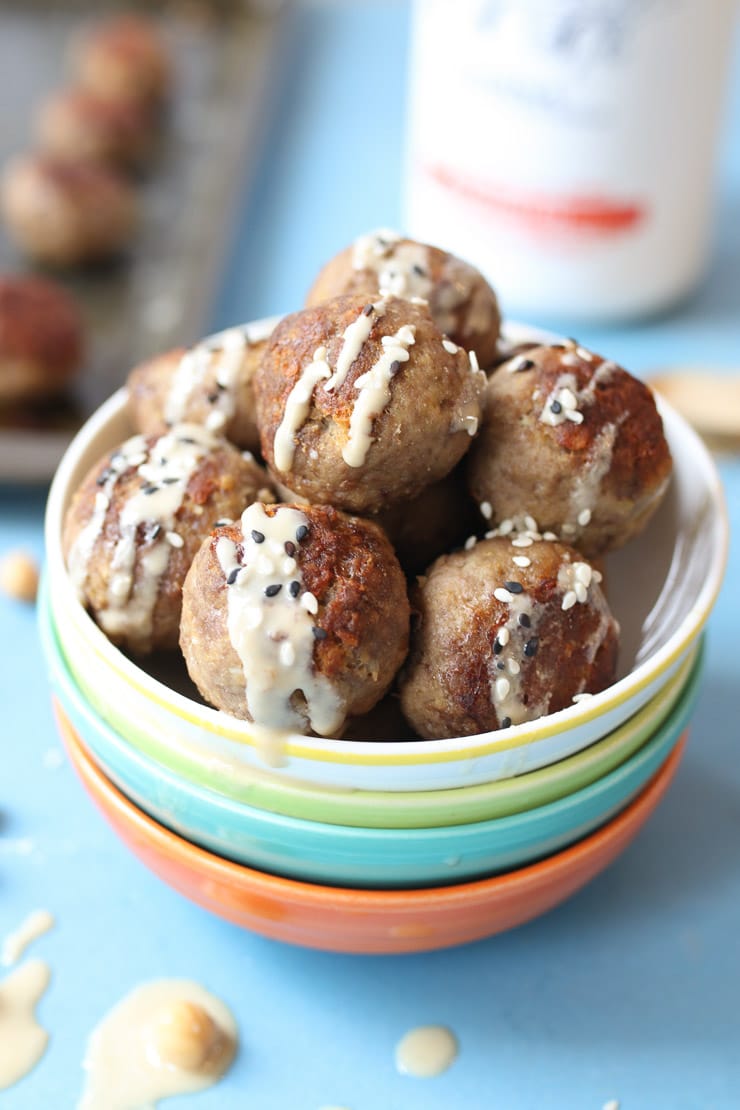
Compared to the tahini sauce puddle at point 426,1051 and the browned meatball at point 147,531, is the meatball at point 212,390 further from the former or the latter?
the tahini sauce puddle at point 426,1051

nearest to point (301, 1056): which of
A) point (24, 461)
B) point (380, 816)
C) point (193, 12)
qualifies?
point (380, 816)

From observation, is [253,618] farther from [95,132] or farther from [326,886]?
[95,132]

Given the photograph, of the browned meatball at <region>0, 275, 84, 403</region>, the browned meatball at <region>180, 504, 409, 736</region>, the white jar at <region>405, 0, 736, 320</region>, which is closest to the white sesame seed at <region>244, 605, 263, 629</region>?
the browned meatball at <region>180, 504, 409, 736</region>

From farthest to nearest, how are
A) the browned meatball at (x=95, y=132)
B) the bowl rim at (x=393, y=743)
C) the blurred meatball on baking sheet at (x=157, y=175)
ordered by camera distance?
1. the browned meatball at (x=95, y=132)
2. the blurred meatball on baking sheet at (x=157, y=175)
3. the bowl rim at (x=393, y=743)

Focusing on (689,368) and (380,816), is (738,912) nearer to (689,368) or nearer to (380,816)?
(380,816)

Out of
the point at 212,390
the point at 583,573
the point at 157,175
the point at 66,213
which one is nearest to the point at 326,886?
the point at 583,573

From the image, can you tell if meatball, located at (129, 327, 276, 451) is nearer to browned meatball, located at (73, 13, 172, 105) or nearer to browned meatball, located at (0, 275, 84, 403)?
browned meatball, located at (0, 275, 84, 403)

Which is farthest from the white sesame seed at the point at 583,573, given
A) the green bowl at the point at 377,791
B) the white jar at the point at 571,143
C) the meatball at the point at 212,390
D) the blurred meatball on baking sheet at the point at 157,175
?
the white jar at the point at 571,143
